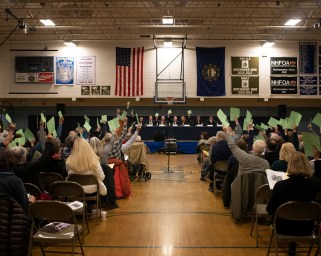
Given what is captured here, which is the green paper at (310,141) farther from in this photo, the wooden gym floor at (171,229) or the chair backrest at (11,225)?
the chair backrest at (11,225)

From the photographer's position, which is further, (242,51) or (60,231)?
(242,51)

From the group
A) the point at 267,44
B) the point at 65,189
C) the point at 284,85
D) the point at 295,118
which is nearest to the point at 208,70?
the point at 267,44

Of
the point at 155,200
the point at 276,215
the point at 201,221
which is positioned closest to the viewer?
the point at 276,215

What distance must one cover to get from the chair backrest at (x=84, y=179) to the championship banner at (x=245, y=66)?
1500 cm

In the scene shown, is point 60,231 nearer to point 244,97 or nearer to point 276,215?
point 276,215

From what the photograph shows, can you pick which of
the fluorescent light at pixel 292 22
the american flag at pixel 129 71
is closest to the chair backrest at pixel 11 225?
the fluorescent light at pixel 292 22

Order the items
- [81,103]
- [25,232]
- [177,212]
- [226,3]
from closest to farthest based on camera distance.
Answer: [25,232]
[177,212]
[226,3]
[81,103]

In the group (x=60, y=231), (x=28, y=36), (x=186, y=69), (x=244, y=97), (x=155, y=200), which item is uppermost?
(x=28, y=36)

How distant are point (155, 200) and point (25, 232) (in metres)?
4.66

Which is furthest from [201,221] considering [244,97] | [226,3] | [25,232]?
[244,97]

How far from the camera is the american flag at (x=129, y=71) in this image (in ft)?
63.4

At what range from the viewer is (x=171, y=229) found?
5.55m

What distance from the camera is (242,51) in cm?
1933

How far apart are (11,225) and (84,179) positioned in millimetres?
2329
